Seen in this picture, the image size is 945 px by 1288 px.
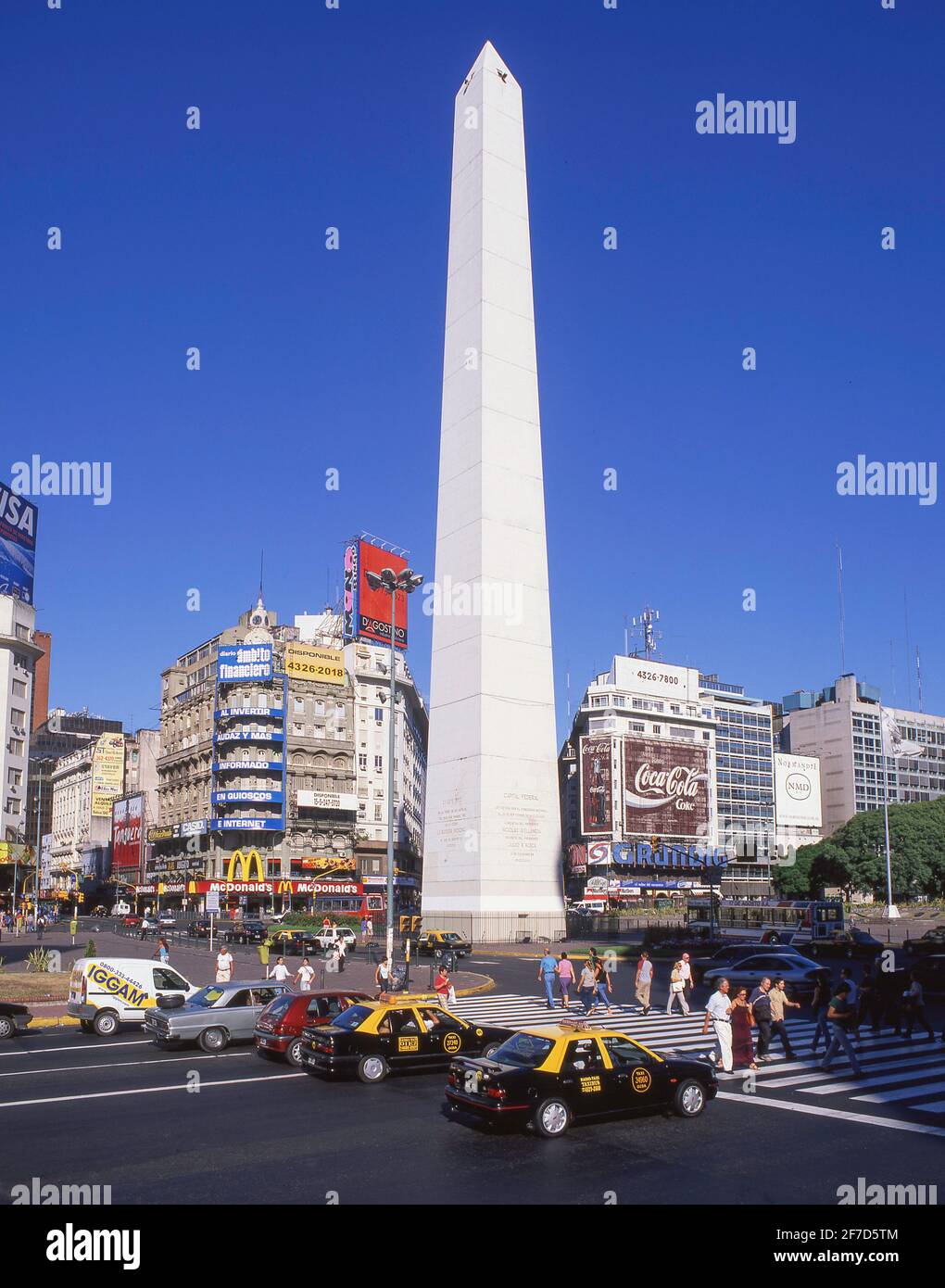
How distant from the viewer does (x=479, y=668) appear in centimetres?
5662

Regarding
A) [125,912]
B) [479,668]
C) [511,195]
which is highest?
[511,195]

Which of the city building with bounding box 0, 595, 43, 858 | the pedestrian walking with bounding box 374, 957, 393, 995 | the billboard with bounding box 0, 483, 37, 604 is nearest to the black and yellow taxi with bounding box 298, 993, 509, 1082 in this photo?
the pedestrian walking with bounding box 374, 957, 393, 995

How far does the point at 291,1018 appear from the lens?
68.1 feet

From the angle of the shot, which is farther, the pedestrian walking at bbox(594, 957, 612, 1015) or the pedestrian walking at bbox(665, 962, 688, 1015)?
the pedestrian walking at bbox(594, 957, 612, 1015)

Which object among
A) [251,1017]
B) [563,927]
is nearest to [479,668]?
[563,927]

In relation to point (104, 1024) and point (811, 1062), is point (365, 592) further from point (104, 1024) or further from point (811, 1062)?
point (811, 1062)

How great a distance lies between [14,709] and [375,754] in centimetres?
4833

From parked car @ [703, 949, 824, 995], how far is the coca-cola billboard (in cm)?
8780

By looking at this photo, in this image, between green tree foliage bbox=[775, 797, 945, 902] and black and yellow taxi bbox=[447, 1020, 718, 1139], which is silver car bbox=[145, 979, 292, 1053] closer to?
black and yellow taxi bbox=[447, 1020, 718, 1139]

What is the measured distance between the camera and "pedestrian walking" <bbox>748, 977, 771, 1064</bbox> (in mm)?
19859

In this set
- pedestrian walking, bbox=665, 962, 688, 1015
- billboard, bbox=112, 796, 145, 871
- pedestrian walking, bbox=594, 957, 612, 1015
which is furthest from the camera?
billboard, bbox=112, 796, 145, 871

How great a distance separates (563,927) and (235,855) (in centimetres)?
3870
